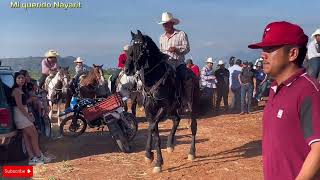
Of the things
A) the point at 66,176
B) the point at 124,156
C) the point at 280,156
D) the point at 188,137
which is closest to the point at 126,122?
the point at 124,156

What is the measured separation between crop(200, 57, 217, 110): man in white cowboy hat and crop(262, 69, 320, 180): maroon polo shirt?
15773 mm

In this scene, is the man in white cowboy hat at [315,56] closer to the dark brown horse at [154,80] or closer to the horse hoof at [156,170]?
the dark brown horse at [154,80]

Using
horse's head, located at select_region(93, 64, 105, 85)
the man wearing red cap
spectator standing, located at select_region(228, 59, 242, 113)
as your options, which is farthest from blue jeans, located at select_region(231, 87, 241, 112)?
the man wearing red cap

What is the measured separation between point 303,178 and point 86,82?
12.3m

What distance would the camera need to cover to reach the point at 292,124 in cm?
286

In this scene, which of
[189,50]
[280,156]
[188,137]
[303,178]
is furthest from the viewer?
[188,137]

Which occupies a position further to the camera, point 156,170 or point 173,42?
point 173,42

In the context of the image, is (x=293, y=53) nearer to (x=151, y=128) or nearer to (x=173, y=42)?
(x=151, y=128)

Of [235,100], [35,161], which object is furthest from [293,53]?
[235,100]

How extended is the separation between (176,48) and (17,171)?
4.17 meters

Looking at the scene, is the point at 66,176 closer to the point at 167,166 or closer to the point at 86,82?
the point at 167,166

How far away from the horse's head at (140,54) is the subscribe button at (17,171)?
2745 mm

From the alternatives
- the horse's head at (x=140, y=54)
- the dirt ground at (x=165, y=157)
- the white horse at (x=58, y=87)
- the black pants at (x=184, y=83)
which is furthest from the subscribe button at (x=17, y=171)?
the white horse at (x=58, y=87)

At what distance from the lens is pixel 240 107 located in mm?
19984
